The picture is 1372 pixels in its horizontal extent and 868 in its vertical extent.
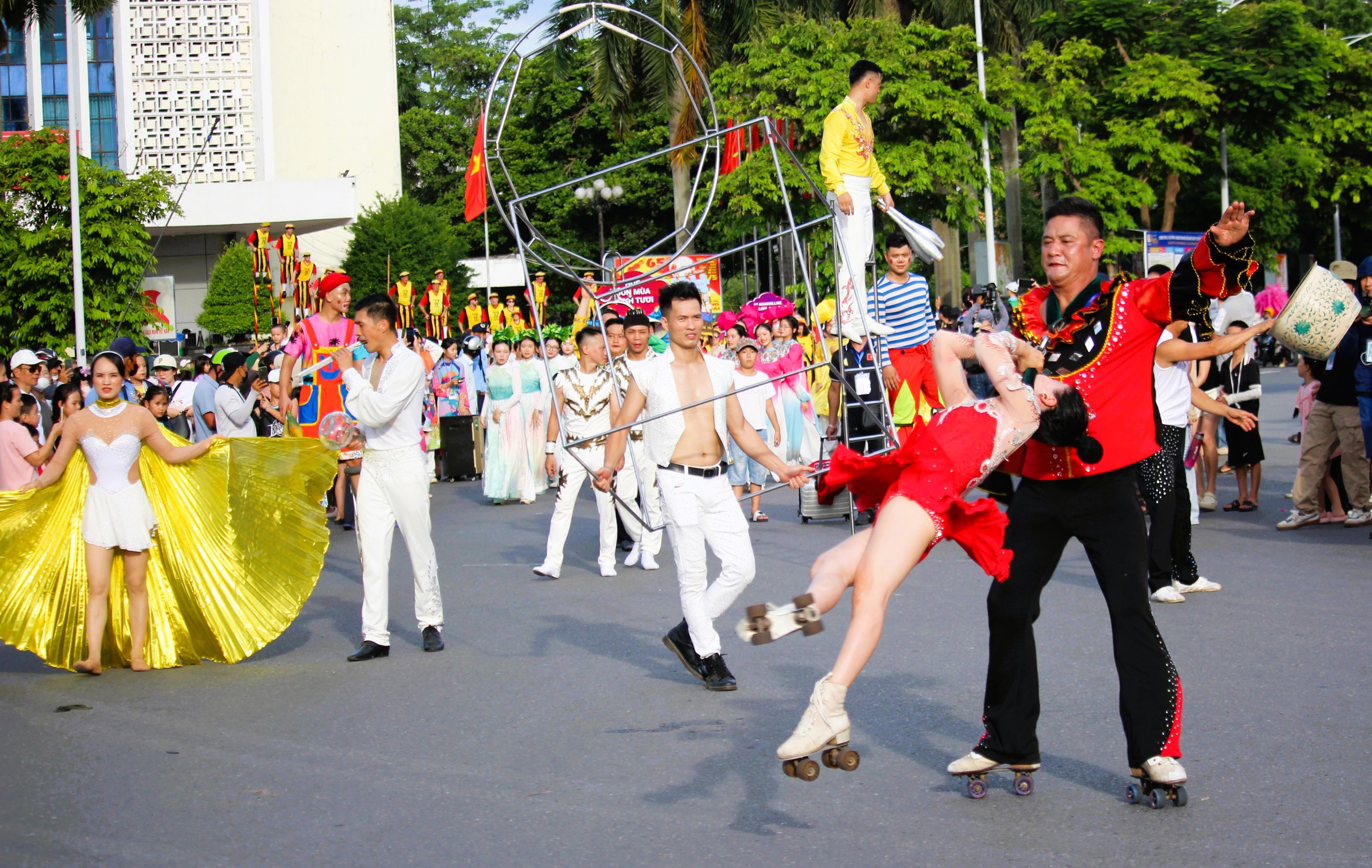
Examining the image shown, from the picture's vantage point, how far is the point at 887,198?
945 cm

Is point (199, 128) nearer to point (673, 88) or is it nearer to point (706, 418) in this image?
point (673, 88)

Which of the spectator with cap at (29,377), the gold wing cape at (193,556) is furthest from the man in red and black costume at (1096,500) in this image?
the spectator with cap at (29,377)

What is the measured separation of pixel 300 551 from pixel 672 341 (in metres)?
2.78

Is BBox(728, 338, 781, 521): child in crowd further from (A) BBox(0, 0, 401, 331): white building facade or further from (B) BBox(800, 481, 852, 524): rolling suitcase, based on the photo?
(A) BBox(0, 0, 401, 331): white building facade

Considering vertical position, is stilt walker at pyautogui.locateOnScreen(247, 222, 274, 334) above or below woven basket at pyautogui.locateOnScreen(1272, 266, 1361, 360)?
above

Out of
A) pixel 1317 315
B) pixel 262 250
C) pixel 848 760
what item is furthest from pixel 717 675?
pixel 262 250

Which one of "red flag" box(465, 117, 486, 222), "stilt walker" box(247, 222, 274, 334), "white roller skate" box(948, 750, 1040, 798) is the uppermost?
"stilt walker" box(247, 222, 274, 334)

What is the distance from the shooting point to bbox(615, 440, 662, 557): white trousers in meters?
11.4

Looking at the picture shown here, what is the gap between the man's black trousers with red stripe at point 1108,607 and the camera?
4.79m

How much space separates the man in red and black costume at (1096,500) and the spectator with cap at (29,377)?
9747 mm

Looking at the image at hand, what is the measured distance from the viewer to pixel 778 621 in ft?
13.7

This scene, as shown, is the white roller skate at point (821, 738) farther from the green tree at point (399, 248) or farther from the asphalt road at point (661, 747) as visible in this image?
the green tree at point (399, 248)

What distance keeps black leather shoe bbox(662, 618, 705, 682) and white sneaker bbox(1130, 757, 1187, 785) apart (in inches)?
104

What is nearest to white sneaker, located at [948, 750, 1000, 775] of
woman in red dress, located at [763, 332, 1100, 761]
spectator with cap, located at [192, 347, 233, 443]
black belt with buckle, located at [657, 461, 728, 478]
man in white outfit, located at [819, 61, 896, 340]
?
woman in red dress, located at [763, 332, 1100, 761]
